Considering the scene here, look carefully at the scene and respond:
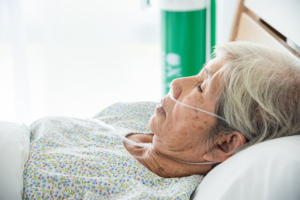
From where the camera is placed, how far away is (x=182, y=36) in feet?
7.65

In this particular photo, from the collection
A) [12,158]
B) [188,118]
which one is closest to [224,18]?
[188,118]

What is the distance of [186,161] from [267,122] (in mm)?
323

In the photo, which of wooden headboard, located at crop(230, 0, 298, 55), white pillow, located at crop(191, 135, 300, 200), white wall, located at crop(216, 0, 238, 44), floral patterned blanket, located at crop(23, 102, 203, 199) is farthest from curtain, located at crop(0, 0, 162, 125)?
white pillow, located at crop(191, 135, 300, 200)

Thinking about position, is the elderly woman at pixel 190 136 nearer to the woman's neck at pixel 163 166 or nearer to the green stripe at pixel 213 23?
the woman's neck at pixel 163 166

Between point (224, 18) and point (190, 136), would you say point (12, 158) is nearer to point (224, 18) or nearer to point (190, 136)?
point (190, 136)

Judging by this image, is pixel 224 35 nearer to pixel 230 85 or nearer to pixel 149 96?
pixel 149 96

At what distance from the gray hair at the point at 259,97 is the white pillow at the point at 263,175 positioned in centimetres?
8

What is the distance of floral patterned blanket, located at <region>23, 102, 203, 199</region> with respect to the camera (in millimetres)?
915

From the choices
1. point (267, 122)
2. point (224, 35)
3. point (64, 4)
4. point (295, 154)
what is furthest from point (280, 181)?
point (64, 4)

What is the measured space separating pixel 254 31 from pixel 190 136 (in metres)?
0.78

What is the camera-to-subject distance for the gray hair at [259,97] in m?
0.87

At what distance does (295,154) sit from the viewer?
71 cm

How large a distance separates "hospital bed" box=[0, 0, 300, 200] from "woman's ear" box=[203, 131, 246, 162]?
3.2 inches

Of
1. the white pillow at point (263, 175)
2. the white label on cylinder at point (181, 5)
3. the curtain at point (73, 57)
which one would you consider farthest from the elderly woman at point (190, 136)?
the curtain at point (73, 57)
